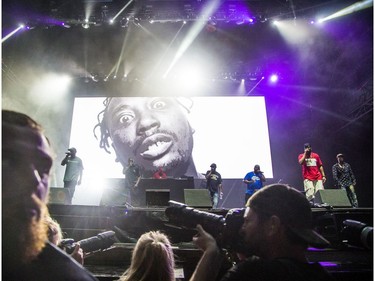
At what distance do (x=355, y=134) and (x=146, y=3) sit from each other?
7.76 metres

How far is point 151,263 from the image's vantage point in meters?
1.97

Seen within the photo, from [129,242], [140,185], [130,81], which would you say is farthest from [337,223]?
[130,81]

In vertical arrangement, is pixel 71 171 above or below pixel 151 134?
below

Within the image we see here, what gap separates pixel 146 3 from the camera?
8320 mm

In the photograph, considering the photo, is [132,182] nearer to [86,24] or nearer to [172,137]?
[172,137]

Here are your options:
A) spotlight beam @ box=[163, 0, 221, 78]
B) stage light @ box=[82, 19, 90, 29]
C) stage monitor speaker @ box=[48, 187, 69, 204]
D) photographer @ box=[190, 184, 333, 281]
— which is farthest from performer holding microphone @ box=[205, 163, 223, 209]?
photographer @ box=[190, 184, 333, 281]

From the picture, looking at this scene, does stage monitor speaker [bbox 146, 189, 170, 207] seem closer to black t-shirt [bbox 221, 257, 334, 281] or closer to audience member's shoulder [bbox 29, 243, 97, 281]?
black t-shirt [bbox 221, 257, 334, 281]

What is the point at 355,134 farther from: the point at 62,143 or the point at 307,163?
the point at 62,143

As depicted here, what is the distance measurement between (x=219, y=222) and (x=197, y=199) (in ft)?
13.0

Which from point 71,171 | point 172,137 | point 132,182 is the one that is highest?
point 172,137

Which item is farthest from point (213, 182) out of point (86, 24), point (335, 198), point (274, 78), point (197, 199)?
point (86, 24)

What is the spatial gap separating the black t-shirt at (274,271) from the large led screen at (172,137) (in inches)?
294

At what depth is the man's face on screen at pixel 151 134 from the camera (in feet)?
28.8

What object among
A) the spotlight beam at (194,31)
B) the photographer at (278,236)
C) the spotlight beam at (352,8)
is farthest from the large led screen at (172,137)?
the photographer at (278,236)
